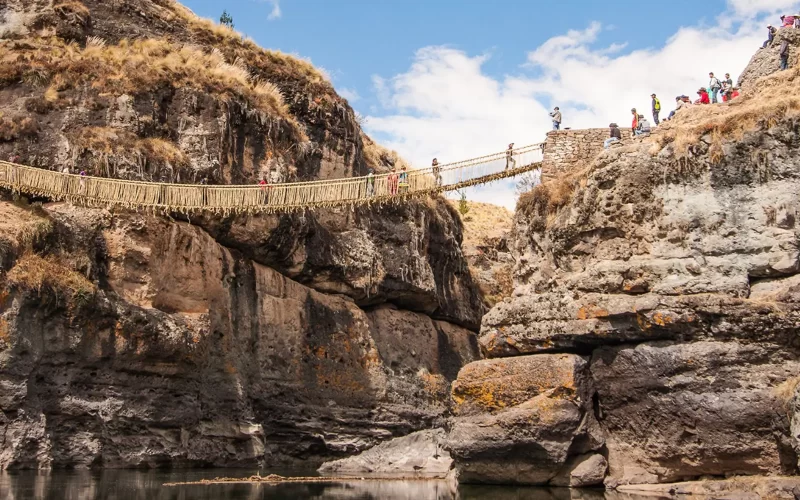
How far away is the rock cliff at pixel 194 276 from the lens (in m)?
25.9

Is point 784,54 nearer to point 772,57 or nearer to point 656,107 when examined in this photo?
point 772,57

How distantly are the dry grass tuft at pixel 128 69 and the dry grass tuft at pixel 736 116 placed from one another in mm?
16935

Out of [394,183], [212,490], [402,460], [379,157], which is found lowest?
[212,490]

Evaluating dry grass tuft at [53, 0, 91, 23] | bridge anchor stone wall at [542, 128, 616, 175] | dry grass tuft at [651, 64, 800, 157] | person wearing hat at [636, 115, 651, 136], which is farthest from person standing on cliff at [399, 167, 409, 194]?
dry grass tuft at [53, 0, 91, 23]

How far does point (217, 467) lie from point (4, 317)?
747cm

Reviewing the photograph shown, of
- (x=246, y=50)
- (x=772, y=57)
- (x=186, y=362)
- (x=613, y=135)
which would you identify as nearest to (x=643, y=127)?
(x=613, y=135)

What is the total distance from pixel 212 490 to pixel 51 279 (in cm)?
793

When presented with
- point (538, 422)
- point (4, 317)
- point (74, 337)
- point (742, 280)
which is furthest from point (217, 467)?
point (742, 280)

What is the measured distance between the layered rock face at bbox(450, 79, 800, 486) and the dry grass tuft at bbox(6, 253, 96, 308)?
10580 millimetres

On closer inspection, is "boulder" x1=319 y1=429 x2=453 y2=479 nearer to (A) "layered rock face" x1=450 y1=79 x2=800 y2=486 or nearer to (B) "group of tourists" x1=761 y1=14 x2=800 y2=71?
(A) "layered rock face" x1=450 y1=79 x2=800 y2=486

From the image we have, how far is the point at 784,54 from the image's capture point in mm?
23047

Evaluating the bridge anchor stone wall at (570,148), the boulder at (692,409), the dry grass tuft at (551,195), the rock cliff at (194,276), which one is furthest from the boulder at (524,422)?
the rock cliff at (194,276)

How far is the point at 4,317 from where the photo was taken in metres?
24.5

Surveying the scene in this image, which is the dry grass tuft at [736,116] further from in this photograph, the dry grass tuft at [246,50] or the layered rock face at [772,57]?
the dry grass tuft at [246,50]
